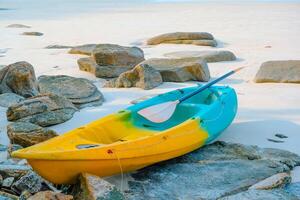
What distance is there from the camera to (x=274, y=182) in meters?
3.77

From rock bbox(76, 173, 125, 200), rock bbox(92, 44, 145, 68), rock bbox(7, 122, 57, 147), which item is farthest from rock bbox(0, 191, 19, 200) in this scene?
rock bbox(92, 44, 145, 68)

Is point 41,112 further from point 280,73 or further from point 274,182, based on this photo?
point 280,73

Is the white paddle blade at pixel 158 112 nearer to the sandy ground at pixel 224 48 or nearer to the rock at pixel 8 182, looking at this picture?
the sandy ground at pixel 224 48

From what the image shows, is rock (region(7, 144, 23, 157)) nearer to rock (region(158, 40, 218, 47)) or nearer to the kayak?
the kayak

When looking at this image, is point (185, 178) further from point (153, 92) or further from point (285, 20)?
point (285, 20)

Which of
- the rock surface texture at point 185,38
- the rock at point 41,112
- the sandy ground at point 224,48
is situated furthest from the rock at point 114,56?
the rock surface texture at point 185,38

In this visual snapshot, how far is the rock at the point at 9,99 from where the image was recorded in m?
6.71

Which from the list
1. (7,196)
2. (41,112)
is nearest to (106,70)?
(41,112)

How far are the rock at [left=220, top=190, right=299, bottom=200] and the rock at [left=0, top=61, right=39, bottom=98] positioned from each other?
431 cm

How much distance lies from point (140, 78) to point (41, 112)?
2.42m

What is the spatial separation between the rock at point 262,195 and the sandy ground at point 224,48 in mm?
1299

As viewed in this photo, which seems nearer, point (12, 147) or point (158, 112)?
point (12, 147)

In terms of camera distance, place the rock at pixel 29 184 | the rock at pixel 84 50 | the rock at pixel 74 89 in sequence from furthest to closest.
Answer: the rock at pixel 84 50, the rock at pixel 74 89, the rock at pixel 29 184

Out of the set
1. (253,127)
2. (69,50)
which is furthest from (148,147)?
(69,50)
